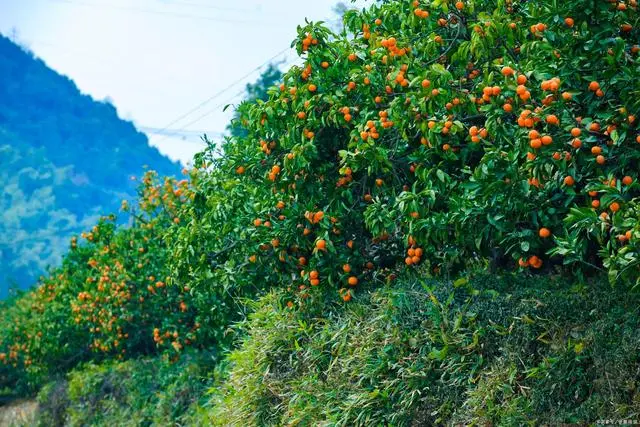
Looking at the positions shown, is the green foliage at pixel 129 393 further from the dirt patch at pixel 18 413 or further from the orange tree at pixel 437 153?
the orange tree at pixel 437 153

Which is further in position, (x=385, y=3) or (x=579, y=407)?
(x=385, y=3)

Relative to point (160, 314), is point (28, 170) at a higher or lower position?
higher

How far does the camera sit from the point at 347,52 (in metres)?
6.92

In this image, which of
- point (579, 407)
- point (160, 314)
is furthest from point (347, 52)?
point (160, 314)

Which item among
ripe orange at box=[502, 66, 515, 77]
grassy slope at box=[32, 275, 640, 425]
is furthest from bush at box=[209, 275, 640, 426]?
ripe orange at box=[502, 66, 515, 77]

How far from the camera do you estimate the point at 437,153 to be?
19.7 feet

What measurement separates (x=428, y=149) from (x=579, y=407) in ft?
7.37

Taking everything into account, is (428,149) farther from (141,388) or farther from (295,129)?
(141,388)

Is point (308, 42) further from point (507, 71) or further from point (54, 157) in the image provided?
point (54, 157)

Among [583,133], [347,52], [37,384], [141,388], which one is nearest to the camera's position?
[583,133]

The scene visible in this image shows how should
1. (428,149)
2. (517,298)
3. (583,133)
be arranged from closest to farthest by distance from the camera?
(583,133) → (517,298) → (428,149)

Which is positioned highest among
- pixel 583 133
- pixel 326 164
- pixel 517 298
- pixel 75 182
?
pixel 75 182

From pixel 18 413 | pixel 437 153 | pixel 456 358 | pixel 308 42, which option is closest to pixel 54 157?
pixel 18 413

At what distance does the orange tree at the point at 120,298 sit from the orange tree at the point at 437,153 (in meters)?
3.87
